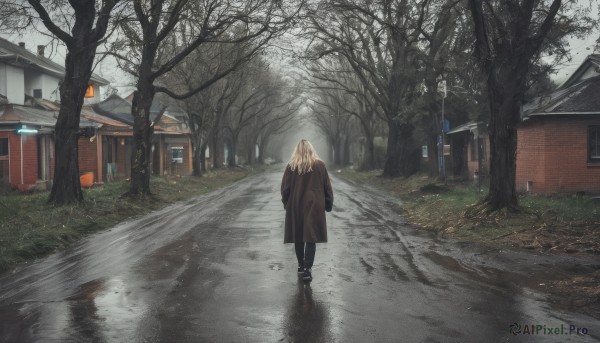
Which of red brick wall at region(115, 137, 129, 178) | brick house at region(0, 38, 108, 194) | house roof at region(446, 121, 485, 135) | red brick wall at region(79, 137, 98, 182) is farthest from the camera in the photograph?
red brick wall at region(115, 137, 129, 178)

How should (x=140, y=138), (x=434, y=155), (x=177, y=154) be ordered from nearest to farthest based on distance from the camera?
(x=140, y=138), (x=434, y=155), (x=177, y=154)

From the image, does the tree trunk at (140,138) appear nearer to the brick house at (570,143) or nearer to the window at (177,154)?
the brick house at (570,143)

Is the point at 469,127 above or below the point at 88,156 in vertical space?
above

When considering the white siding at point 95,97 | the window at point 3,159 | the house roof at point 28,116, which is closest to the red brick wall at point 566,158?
the house roof at point 28,116

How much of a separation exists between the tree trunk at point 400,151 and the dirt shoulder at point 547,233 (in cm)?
1674

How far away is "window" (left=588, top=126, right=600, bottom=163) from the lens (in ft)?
70.1

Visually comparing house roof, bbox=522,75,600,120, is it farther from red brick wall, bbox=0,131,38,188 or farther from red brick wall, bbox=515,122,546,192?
red brick wall, bbox=0,131,38,188

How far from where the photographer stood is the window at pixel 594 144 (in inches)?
842

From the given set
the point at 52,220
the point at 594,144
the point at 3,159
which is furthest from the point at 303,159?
the point at 3,159

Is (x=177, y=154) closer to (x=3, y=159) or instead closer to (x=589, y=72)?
(x=3, y=159)

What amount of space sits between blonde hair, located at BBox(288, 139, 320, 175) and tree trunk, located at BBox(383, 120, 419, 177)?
26.4m

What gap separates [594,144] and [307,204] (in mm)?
17181

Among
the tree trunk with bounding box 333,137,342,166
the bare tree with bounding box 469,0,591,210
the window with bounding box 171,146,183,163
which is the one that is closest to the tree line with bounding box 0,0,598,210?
the bare tree with bounding box 469,0,591,210

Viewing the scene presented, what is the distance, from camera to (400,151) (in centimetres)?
3578
